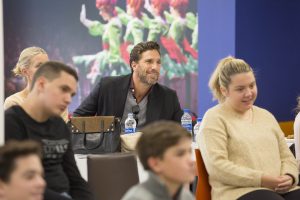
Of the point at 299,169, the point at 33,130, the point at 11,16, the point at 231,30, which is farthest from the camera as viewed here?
the point at 11,16

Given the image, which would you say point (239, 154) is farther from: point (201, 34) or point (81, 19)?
point (81, 19)

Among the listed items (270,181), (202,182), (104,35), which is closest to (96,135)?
(202,182)

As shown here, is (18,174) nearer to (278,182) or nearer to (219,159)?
(219,159)

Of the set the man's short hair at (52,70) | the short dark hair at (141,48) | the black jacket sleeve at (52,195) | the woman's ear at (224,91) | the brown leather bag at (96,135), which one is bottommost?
the black jacket sleeve at (52,195)

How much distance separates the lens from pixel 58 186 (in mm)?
2770

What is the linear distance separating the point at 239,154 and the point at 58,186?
109 cm

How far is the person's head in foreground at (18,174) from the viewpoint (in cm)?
210

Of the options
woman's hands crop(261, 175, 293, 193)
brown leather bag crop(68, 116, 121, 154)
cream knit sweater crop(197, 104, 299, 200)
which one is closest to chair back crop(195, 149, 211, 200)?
cream knit sweater crop(197, 104, 299, 200)

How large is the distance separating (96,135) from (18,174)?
1862 mm

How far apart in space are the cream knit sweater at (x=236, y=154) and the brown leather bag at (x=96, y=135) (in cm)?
69

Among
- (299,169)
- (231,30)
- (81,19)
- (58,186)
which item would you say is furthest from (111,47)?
(58,186)

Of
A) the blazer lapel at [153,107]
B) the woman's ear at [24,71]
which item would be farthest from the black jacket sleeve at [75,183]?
the blazer lapel at [153,107]

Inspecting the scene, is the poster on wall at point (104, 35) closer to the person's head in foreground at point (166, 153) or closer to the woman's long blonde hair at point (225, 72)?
the woman's long blonde hair at point (225, 72)

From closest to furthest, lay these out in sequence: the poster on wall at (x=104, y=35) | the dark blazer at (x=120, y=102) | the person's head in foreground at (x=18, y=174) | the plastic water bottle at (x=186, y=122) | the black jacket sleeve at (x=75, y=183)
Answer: the person's head in foreground at (x=18, y=174), the black jacket sleeve at (x=75, y=183), the dark blazer at (x=120, y=102), the plastic water bottle at (x=186, y=122), the poster on wall at (x=104, y=35)
